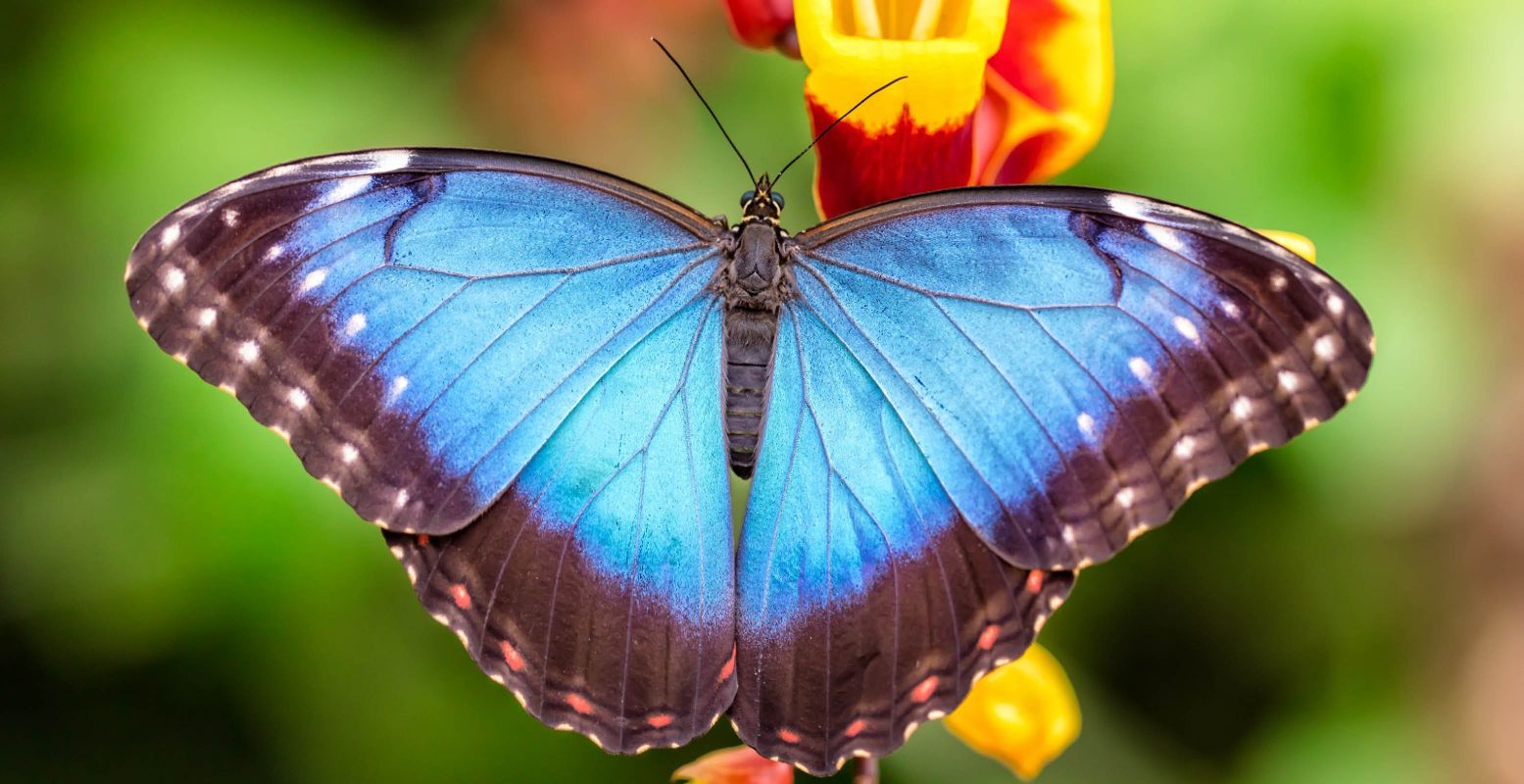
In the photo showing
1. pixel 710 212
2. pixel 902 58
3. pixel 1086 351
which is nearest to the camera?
pixel 902 58

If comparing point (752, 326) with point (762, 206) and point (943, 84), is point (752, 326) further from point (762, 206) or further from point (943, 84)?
point (943, 84)

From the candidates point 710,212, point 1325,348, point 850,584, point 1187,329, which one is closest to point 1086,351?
point 1187,329

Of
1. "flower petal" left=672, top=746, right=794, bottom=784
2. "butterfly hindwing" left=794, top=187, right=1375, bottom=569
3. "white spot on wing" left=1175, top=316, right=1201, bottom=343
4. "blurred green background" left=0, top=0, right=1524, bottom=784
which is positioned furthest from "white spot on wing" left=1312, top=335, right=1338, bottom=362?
"blurred green background" left=0, top=0, right=1524, bottom=784

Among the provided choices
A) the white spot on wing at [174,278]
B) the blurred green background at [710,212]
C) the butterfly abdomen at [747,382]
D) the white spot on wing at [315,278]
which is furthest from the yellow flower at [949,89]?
the blurred green background at [710,212]

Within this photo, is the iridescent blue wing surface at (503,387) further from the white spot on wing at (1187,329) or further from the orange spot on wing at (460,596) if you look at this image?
the white spot on wing at (1187,329)

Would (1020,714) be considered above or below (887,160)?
below
